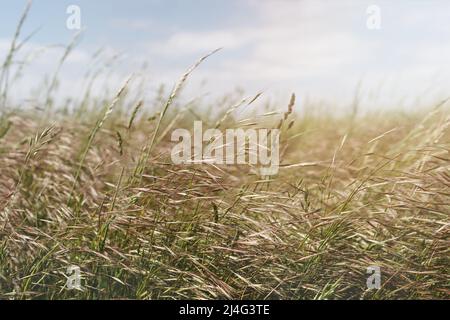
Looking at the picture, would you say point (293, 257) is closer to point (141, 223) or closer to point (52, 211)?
point (141, 223)

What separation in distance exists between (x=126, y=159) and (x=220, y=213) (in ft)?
2.11

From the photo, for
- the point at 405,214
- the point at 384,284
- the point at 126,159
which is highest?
the point at 126,159

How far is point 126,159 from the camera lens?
7.97ft

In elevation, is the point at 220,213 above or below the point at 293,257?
above

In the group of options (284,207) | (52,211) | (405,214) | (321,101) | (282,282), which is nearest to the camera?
(282,282)

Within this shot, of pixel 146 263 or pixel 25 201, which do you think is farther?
pixel 25 201

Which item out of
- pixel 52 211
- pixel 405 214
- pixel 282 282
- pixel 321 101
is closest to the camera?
pixel 282 282

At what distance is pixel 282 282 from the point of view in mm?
1840

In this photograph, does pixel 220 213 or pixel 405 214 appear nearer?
pixel 220 213

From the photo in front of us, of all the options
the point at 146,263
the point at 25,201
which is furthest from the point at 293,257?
the point at 25,201

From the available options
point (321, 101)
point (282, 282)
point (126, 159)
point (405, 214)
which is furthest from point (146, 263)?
point (321, 101)

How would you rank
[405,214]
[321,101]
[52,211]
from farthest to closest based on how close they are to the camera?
[321,101] < [52,211] < [405,214]

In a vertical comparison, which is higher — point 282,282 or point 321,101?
point 321,101

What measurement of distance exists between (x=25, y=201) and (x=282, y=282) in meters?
1.13
